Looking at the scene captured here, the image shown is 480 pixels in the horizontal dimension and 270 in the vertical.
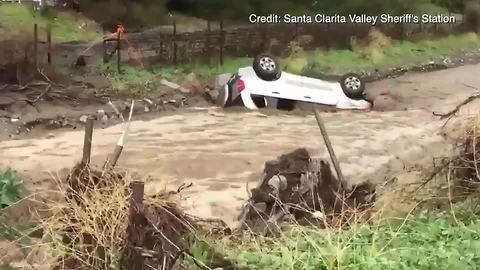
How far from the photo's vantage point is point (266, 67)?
19.4 feet

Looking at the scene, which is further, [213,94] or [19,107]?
[213,94]

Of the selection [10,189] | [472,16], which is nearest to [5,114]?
[10,189]

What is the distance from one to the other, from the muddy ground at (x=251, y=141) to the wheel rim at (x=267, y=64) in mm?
363

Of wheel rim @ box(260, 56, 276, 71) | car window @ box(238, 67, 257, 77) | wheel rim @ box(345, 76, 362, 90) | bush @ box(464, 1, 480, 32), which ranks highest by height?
bush @ box(464, 1, 480, 32)

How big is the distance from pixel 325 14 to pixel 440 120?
123 cm

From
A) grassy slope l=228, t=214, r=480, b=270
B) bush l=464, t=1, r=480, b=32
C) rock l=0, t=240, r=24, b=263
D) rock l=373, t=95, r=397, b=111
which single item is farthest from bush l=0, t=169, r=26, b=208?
bush l=464, t=1, r=480, b=32

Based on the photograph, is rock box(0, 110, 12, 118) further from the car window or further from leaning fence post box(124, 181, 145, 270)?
leaning fence post box(124, 181, 145, 270)

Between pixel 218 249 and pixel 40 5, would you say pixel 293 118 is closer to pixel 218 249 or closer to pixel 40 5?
pixel 40 5

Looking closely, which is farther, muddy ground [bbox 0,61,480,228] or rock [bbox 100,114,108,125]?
rock [bbox 100,114,108,125]

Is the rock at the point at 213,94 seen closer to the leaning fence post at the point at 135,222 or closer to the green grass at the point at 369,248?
the green grass at the point at 369,248

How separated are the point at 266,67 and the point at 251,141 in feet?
2.40

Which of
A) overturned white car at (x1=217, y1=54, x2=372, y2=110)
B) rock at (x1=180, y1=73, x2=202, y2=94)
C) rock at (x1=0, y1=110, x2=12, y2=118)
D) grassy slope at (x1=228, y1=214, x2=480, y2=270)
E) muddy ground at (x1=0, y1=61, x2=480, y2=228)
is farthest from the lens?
rock at (x1=180, y1=73, x2=202, y2=94)

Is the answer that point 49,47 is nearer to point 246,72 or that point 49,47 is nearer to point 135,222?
point 246,72

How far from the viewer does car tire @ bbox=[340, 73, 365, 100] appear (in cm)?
584
